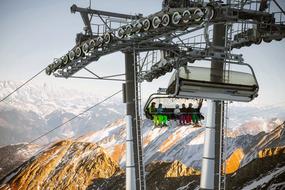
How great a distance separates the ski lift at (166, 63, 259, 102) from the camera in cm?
874

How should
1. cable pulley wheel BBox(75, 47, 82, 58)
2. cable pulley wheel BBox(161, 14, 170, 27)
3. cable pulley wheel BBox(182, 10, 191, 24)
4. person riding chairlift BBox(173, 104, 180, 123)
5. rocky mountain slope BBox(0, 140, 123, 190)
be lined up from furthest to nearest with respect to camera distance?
rocky mountain slope BBox(0, 140, 123, 190) < cable pulley wheel BBox(75, 47, 82, 58) < person riding chairlift BBox(173, 104, 180, 123) < cable pulley wheel BBox(161, 14, 170, 27) < cable pulley wheel BBox(182, 10, 191, 24)

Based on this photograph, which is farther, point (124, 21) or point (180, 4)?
point (124, 21)

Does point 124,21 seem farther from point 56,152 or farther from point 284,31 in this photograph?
point 56,152

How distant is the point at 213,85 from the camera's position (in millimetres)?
8922

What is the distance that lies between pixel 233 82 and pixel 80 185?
45.8 m

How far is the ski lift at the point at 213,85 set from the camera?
874 cm

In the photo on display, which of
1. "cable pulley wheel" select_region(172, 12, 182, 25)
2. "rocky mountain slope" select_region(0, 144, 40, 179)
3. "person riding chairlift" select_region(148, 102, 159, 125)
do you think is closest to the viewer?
"cable pulley wheel" select_region(172, 12, 182, 25)

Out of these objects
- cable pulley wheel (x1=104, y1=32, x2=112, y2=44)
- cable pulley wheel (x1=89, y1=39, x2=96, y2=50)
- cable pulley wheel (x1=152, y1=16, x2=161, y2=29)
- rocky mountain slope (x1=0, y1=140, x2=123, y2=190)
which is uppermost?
cable pulley wheel (x1=152, y1=16, x2=161, y2=29)

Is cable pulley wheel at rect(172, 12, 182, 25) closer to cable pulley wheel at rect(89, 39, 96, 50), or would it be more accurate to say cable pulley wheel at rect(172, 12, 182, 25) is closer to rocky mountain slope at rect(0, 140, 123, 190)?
cable pulley wheel at rect(89, 39, 96, 50)

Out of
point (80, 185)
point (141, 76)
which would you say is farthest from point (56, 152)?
point (141, 76)

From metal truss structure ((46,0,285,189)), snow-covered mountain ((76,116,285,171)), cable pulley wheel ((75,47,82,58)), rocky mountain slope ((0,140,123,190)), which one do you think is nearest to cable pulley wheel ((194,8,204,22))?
metal truss structure ((46,0,285,189))

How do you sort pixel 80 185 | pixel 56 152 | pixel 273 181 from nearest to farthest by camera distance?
pixel 273 181 < pixel 80 185 < pixel 56 152

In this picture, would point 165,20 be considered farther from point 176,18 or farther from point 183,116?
point 183,116

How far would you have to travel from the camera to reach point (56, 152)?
187ft
